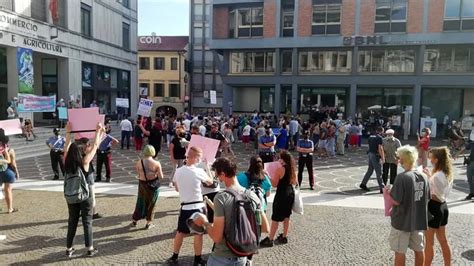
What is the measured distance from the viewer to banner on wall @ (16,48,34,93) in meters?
21.1

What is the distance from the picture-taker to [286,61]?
3356 centimetres

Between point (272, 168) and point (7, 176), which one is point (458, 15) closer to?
point (272, 168)

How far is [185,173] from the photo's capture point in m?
5.46

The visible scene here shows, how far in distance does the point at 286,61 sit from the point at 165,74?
25749mm

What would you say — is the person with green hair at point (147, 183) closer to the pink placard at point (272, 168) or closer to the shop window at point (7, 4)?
the pink placard at point (272, 168)

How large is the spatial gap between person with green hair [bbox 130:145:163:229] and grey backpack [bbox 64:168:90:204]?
1.48 m

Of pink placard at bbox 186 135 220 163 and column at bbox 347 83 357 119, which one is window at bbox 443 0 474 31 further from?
pink placard at bbox 186 135 220 163

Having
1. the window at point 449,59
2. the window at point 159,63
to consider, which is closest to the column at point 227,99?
the window at point 449,59

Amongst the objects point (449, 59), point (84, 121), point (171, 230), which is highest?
point (449, 59)

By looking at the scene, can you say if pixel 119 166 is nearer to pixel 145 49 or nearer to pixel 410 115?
pixel 410 115

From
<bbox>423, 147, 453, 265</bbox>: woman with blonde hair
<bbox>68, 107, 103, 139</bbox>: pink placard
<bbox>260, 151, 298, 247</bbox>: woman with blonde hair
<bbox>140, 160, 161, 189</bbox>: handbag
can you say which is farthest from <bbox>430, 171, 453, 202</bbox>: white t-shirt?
<bbox>68, 107, 103, 139</bbox>: pink placard

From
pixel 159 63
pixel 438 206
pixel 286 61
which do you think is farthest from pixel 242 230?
pixel 159 63

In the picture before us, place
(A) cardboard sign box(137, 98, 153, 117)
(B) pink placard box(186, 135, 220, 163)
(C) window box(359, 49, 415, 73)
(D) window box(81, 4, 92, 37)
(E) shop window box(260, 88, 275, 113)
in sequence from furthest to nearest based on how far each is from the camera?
(E) shop window box(260, 88, 275, 113)
(C) window box(359, 49, 415, 73)
(D) window box(81, 4, 92, 37)
(A) cardboard sign box(137, 98, 153, 117)
(B) pink placard box(186, 135, 220, 163)

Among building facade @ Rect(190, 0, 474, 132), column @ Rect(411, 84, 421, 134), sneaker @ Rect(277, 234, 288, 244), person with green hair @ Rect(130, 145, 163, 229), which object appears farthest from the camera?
column @ Rect(411, 84, 421, 134)
